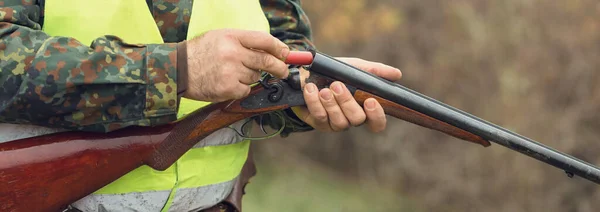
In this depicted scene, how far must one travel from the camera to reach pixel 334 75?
2.81 meters

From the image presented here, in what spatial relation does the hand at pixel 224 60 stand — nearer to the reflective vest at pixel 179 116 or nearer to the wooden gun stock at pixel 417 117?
the reflective vest at pixel 179 116

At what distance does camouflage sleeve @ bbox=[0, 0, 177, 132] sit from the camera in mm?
2316

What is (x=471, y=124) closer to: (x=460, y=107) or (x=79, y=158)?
(x=79, y=158)

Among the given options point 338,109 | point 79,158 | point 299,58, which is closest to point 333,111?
point 338,109

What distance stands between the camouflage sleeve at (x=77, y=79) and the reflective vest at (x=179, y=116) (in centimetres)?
12

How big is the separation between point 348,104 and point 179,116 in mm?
614

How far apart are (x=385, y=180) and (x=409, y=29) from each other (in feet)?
4.95

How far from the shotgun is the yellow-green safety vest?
0.09m

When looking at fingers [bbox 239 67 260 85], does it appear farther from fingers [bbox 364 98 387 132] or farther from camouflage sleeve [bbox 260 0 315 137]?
camouflage sleeve [bbox 260 0 315 137]

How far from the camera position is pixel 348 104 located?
9.33 ft

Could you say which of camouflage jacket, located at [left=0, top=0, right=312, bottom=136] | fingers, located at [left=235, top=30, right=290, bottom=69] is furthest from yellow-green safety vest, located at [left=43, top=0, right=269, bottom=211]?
fingers, located at [left=235, top=30, right=290, bottom=69]

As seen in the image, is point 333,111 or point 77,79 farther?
point 333,111

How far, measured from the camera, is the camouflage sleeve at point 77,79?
2.32 m

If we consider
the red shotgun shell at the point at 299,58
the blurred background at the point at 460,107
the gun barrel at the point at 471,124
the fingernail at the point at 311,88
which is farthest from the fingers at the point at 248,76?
the blurred background at the point at 460,107
